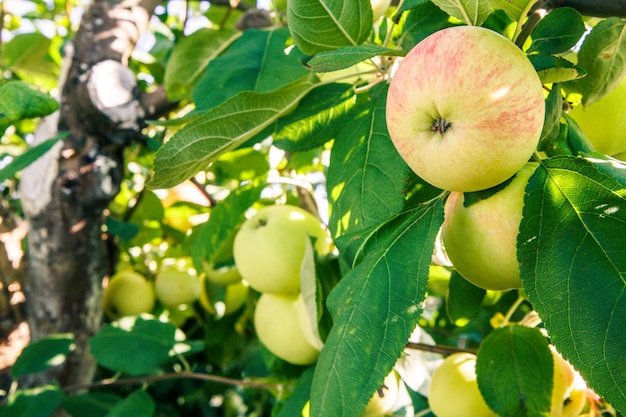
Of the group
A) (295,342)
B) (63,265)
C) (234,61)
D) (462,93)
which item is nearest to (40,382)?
(63,265)

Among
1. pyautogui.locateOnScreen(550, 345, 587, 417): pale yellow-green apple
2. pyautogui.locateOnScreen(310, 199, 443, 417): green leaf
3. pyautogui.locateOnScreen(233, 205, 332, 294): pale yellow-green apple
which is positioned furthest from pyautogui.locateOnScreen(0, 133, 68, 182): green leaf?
pyautogui.locateOnScreen(550, 345, 587, 417): pale yellow-green apple

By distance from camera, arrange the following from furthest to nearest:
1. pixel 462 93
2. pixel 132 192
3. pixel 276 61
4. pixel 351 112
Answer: pixel 132 192 < pixel 276 61 < pixel 351 112 < pixel 462 93

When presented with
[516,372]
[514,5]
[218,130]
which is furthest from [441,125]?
[516,372]

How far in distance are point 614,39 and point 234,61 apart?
57 cm

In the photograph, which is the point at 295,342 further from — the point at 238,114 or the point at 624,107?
the point at 624,107

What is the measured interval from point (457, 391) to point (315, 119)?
41 centimetres

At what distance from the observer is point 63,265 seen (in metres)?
1.34

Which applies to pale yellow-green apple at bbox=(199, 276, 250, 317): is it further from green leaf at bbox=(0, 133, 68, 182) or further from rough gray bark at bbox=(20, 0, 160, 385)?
green leaf at bbox=(0, 133, 68, 182)

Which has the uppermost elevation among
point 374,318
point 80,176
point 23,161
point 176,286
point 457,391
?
point 374,318

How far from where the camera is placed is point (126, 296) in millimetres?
1542

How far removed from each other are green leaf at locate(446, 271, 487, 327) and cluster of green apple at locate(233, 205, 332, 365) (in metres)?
0.22

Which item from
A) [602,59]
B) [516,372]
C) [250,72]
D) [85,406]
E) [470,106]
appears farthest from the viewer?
[85,406]

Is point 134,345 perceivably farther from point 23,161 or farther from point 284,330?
point 23,161

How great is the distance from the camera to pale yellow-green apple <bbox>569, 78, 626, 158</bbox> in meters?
0.62
